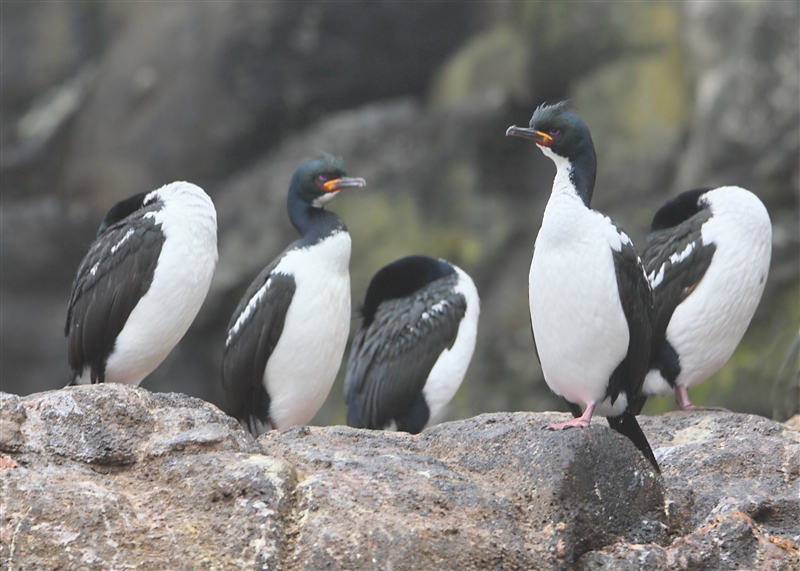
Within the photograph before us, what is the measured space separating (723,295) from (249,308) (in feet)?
9.27

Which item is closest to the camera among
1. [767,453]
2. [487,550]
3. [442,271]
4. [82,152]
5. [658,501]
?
[487,550]

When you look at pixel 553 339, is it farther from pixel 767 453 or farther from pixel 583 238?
pixel 767 453

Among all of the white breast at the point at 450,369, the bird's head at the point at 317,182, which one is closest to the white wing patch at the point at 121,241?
the bird's head at the point at 317,182

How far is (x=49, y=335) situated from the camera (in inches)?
494

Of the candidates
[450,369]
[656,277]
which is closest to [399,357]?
[450,369]

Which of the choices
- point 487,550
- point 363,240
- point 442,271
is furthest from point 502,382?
point 487,550

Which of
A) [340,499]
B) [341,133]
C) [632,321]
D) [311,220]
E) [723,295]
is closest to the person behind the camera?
[340,499]

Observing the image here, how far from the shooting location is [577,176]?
4188 mm

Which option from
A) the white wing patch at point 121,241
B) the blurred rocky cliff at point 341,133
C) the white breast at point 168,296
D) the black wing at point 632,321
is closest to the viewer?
the black wing at point 632,321

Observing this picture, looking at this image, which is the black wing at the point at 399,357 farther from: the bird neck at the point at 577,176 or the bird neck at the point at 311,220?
the bird neck at the point at 577,176

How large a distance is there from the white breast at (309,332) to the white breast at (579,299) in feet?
6.89

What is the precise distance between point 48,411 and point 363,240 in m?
8.94

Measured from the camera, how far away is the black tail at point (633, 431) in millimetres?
4035

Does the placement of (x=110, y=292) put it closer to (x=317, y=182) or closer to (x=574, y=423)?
(x=317, y=182)
